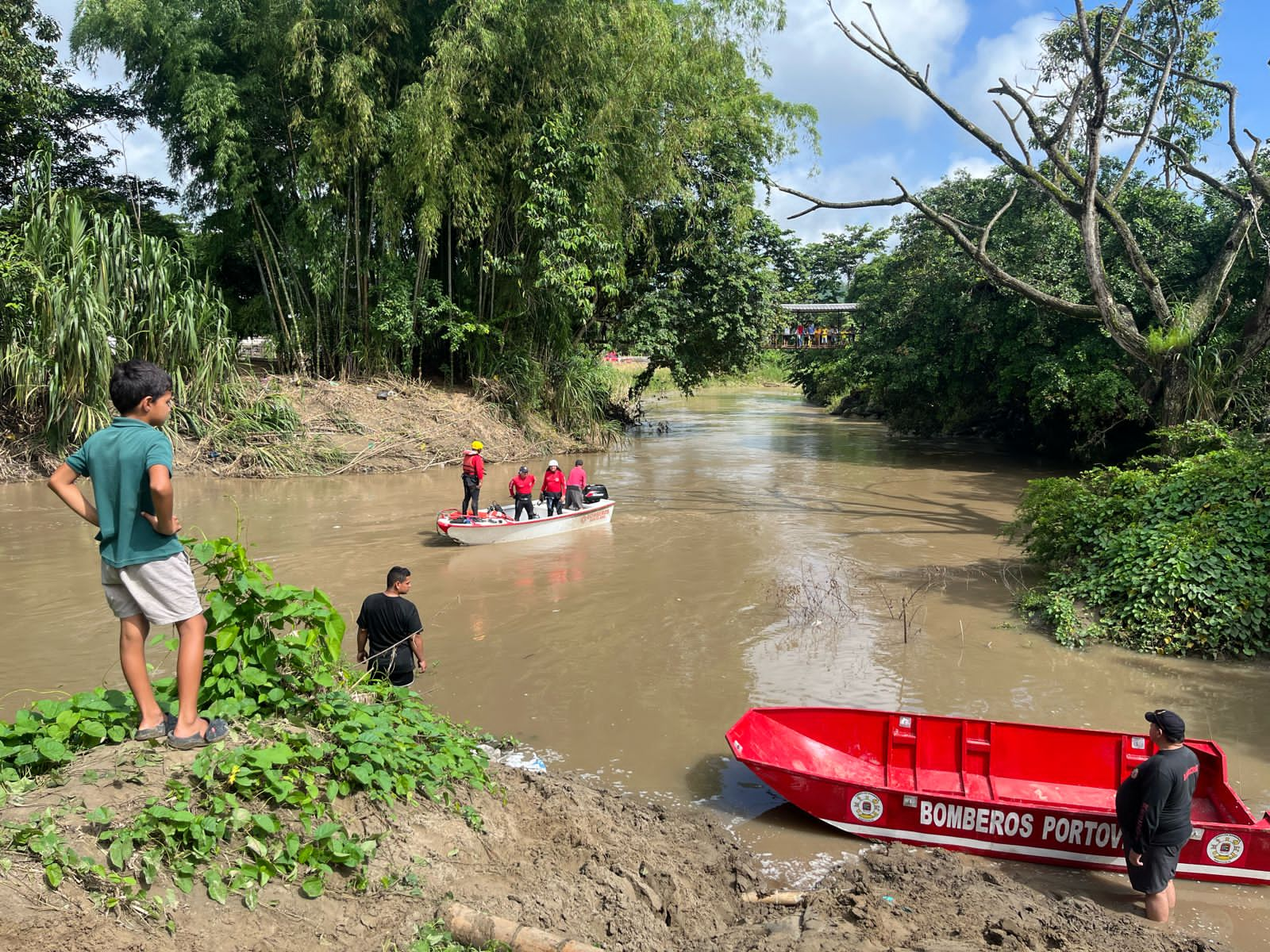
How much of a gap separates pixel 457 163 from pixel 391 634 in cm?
1569

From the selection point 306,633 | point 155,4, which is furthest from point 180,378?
point 306,633

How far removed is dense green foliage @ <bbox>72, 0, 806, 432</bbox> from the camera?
1883 cm

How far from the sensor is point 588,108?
2069cm

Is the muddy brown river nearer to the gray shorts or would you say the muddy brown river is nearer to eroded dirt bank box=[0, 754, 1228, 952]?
eroded dirt bank box=[0, 754, 1228, 952]

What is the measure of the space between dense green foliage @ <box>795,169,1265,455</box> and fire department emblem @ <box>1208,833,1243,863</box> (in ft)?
39.4

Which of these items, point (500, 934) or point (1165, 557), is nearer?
point (500, 934)

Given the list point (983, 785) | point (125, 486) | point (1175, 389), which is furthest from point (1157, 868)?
point (1175, 389)

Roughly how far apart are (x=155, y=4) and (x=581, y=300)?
1045 centimetres

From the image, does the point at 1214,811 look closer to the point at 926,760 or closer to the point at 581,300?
the point at 926,760

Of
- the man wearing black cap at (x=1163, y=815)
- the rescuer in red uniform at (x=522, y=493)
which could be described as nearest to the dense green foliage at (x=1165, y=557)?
the man wearing black cap at (x=1163, y=815)

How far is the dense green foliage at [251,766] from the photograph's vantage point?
10.7 feet

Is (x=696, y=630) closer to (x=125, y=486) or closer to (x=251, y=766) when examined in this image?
(x=251, y=766)

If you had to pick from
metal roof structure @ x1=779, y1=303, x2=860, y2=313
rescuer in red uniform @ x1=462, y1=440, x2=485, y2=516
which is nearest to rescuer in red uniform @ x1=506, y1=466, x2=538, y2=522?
rescuer in red uniform @ x1=462, y1=440, x2=485, y2=516

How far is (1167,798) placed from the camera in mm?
4727
